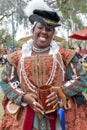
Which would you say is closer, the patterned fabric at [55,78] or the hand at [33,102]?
the hand at [33,102]

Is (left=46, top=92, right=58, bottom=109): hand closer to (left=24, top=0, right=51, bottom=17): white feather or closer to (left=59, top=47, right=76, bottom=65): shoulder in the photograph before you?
(left=59, top=47, right=76, bottom=65): shoulder

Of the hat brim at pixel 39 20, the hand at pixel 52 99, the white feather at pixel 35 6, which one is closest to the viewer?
the hand at pixel 52 99

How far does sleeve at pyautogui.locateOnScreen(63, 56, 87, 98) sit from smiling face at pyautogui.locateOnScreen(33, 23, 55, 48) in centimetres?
26

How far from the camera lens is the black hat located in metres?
2.94

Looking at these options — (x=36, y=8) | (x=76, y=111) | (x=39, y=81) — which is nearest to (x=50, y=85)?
(x=39, y=81)

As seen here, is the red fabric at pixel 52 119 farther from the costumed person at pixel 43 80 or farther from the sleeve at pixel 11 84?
the sleeve at pixel 11 84

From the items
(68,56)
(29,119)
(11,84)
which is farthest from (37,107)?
(68,56)

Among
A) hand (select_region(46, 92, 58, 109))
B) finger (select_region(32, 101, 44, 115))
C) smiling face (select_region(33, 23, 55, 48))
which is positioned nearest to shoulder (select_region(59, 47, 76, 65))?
smiling face (select_region(33, 23, 55, 48))

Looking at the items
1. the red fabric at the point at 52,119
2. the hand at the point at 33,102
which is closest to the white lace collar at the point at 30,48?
the hand at the point at 33,102

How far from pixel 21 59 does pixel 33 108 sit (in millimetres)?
423

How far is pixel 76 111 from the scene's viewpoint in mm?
Answer: 3014

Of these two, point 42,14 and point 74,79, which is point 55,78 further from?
point 42,14

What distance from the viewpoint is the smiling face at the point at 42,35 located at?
115 inches

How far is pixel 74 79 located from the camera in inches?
118
